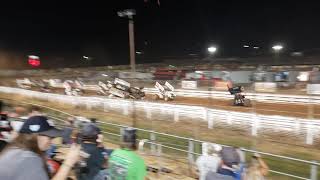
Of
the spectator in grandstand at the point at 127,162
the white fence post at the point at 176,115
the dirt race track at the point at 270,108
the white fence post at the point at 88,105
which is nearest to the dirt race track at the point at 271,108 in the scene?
the dirt race track at the point at 270,108

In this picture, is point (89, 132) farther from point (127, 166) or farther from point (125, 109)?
point (125, 109)

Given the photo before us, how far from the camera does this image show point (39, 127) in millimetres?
2172

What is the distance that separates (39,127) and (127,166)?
3.02ft

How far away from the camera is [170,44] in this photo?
22.0 meters

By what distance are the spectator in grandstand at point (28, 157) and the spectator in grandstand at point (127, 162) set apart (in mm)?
811

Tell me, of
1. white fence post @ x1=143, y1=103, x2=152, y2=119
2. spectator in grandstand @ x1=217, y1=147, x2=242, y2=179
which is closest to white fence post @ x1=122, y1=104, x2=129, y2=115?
white fence post @ x1=143, y1=103, x2=152, y2=119

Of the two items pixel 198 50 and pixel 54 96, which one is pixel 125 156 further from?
pixel 198 50

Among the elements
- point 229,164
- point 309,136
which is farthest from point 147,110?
point 229,164

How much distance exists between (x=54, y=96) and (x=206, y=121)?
6.61m

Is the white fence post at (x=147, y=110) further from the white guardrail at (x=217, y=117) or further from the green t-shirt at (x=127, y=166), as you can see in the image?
the green t-shirt at (x=127, y=166)

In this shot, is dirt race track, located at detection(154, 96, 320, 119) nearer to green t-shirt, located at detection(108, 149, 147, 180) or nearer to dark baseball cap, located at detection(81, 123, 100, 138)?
dark baseball cap, located at detection(81, 123, 100, 138)

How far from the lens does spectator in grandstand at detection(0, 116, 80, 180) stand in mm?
1834

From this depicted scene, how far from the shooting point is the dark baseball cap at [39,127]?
2111 mm

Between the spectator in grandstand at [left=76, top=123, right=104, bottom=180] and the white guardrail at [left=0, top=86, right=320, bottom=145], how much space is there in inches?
269
